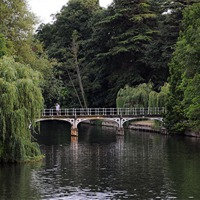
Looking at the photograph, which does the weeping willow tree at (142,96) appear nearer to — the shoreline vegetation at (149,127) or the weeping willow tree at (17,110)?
the shoreline vegetation at (149,127)

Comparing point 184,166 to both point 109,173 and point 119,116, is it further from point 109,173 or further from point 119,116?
point 119,116

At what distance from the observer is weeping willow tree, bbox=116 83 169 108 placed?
60375 millimetres

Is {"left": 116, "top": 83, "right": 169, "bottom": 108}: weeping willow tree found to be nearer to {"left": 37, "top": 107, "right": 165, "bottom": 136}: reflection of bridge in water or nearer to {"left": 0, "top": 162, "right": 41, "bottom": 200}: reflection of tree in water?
{"left": 37, "top": 107, "right": 165, "bottom": 136}: reflection of bridge in water

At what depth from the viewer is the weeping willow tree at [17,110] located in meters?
32.4

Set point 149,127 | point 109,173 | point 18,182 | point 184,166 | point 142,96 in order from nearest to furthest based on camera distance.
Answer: point 18,182 < point 109,173 < point 184,166 < point 149,127 < point 142,96

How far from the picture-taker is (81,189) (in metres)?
26.4

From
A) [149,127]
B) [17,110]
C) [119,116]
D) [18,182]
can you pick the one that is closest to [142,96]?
[149,127]

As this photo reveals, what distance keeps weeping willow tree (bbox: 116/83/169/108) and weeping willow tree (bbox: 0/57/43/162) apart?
25.9m

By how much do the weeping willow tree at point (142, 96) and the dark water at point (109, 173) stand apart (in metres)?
14.1

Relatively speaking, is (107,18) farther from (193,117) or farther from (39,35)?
(193,117)

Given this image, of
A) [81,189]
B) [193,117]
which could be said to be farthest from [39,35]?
[81,189]

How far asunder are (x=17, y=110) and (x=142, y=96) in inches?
1243

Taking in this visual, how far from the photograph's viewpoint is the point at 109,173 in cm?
3098

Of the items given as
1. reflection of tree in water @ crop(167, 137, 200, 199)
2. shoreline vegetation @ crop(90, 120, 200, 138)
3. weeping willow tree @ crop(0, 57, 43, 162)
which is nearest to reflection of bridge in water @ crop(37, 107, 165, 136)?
shoreline vegetation @ crop(90, 120, 200, 138)
